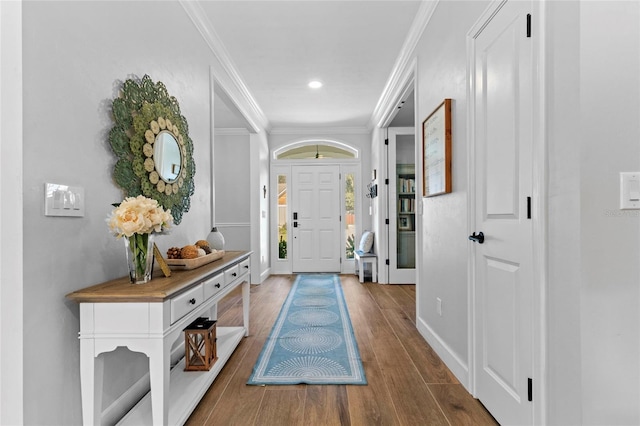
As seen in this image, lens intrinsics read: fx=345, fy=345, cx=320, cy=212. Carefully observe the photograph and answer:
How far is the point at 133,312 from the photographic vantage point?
1.39 metres

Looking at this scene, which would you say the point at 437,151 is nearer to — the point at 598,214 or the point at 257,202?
the point at 598,214

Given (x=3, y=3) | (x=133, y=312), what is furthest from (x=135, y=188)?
(x=3, y=3)

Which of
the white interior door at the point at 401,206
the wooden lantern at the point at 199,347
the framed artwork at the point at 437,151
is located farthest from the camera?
the white interior door at the point at 401,206

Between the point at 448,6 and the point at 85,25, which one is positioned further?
the point at 448,6

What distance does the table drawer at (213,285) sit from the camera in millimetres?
1927

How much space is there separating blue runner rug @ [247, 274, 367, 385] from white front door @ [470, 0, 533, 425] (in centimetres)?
79

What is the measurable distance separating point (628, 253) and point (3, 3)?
7.43 feet

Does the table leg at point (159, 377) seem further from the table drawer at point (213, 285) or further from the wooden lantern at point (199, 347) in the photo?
the wooden lantern at point (199, 347)

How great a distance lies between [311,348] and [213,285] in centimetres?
102

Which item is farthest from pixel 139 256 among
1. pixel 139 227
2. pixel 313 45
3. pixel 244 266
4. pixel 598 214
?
pixel 313 45

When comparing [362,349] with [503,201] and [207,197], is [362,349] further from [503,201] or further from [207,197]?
[207,197]

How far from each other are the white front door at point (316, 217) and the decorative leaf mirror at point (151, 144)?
3.75m

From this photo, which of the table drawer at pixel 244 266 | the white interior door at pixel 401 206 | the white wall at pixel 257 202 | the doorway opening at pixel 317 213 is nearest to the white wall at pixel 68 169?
the table drawer at pixel 244 266

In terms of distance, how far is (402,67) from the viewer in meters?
3.49
